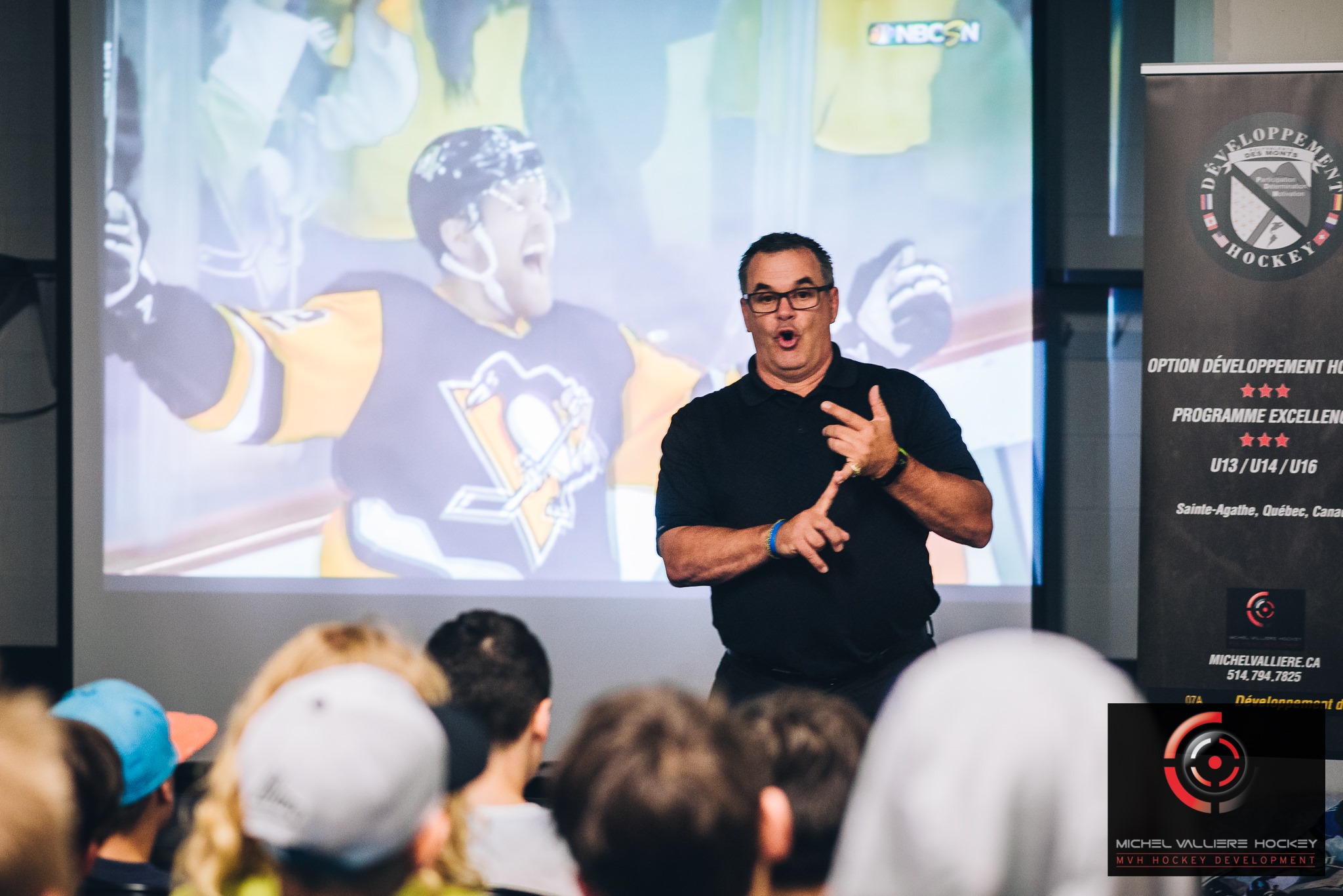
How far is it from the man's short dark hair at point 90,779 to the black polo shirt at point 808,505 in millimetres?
1095

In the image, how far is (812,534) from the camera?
6.05 ft

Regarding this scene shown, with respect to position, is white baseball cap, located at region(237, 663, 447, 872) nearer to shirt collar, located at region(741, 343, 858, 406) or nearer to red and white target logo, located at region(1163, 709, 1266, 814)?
shirt collar, located at region(741, 343, 858, 406)

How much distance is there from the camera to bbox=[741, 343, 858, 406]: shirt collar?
2.15 metres

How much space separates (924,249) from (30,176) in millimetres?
3470

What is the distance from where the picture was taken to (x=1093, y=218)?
153 inches

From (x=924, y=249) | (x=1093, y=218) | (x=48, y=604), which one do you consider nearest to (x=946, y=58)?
(x=924, y=249)

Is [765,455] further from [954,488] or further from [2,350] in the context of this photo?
[2,350]

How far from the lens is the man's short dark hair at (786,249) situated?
2.11 meters

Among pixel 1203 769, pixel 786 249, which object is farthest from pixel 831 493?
pixel 1203 769

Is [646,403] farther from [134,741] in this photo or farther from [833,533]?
[134,741]

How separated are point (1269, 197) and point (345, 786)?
2.77 m

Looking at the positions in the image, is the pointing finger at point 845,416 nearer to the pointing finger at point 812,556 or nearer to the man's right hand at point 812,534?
the man's right hand at point 812,534

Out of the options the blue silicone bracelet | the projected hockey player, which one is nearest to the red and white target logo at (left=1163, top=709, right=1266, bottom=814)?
the blue silicone bracelet

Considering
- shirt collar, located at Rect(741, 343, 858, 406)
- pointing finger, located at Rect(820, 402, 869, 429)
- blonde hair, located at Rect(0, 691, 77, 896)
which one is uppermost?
shirt collar, located at Rect(741, 343, 858, 406)
